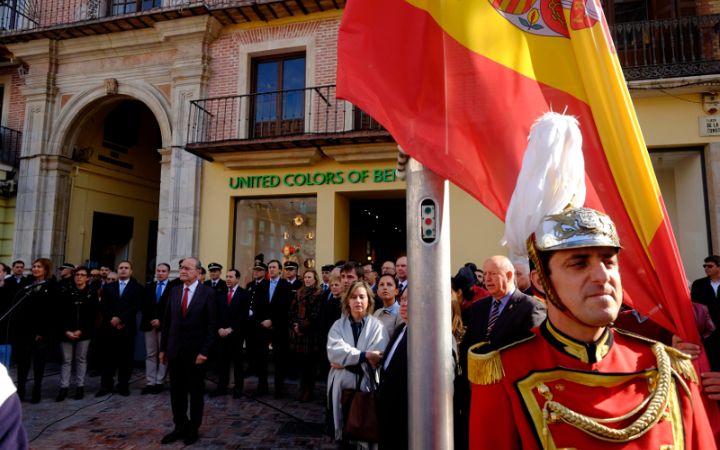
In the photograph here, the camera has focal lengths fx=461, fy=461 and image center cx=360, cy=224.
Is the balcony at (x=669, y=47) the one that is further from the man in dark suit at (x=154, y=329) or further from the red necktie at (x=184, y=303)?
the man in dark suit at (x=154, y=329)

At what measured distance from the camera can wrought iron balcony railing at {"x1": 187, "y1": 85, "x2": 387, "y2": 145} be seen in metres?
11.0

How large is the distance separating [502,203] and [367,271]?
222 inches

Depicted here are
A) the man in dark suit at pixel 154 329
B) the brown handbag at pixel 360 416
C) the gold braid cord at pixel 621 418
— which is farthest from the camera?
the man in dark suit at pixel 154 329

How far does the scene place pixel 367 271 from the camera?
771 cm

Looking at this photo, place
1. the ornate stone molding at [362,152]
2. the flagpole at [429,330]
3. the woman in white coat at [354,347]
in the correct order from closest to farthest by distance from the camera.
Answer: the flagpole at [429,330], the woman in white coat at [354,347], the ornate stone molding at [362,152]

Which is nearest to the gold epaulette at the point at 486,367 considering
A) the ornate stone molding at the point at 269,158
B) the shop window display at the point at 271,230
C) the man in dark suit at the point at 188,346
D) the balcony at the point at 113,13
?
the man in dark suit at the point at 188,346

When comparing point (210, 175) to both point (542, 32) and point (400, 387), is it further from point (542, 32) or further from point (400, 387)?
point (542, 32)

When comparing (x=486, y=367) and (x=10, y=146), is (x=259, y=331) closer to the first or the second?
(x=486, y=367)

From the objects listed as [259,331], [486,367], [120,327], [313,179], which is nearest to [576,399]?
[486,367]

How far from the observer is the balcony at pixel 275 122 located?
34.5ft

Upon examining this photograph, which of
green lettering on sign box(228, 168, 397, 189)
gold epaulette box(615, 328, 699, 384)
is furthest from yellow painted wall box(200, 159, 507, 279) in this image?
gold epaulette box(615, 328, 699, 384)

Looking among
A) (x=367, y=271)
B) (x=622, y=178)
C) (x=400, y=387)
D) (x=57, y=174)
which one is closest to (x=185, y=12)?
(x=57, y=174)

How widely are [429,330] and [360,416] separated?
1829 mm

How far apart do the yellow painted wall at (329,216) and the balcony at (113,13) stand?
373 centimetres
